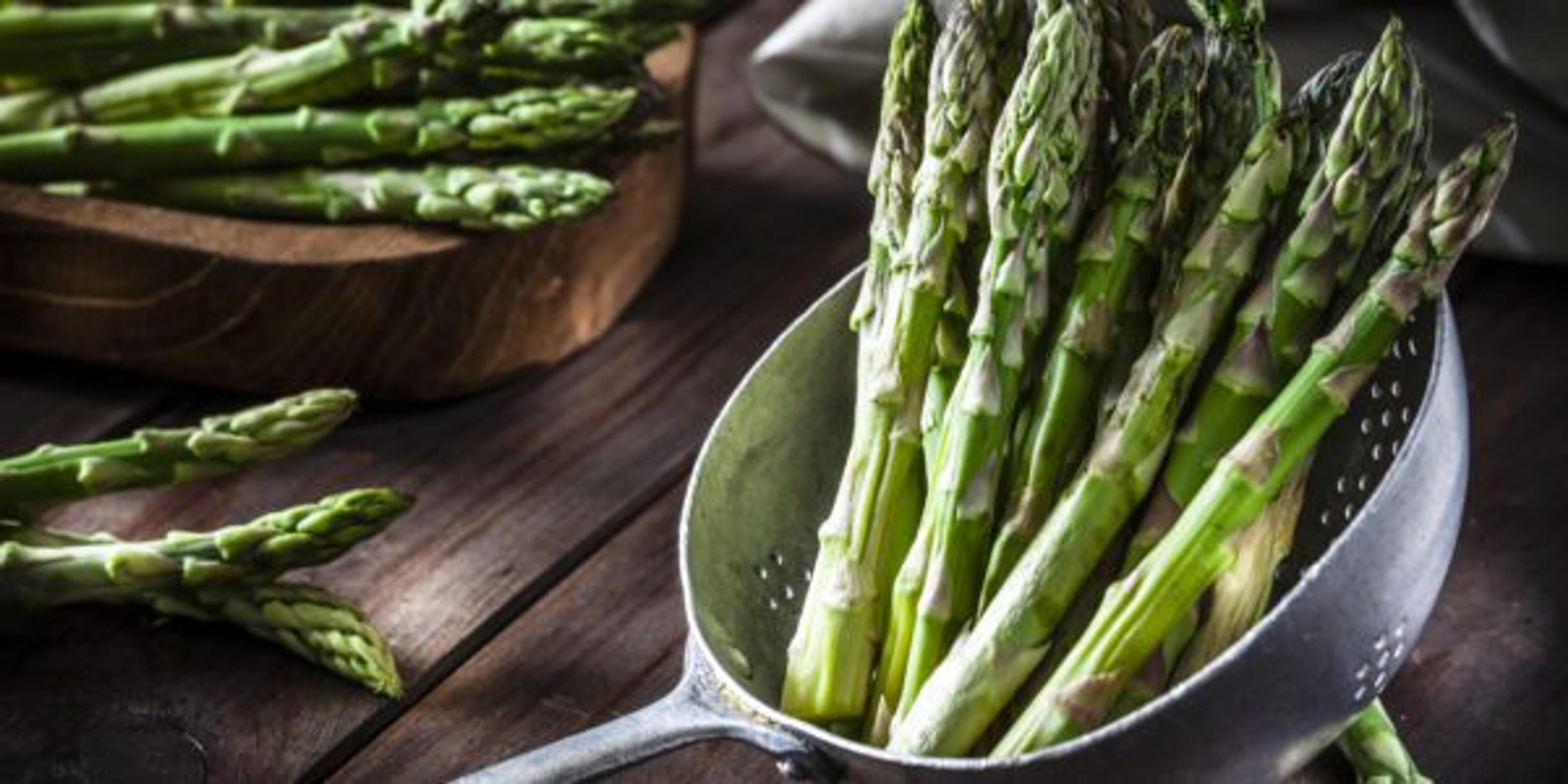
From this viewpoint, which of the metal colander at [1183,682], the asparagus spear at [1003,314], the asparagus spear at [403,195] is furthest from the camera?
the asparagus spear at [403,195]

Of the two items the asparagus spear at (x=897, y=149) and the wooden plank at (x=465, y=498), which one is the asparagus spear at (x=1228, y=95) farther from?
the wooden plank at (x=465, y=498)

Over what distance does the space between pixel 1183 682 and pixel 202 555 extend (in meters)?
0.60

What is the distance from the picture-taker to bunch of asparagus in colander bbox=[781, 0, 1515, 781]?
1140 mm

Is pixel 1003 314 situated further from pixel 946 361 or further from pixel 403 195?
pixel 403 195

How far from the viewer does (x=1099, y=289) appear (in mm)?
1228

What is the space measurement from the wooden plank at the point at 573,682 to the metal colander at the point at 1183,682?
98mm

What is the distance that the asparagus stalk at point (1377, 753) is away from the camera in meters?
1.22

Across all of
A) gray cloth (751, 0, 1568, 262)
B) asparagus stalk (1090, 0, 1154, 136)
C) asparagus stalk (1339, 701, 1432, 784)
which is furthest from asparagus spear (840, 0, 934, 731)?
gray cloth (751, 0, 1568, 262)

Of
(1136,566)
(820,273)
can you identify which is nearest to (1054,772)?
(1136,566)

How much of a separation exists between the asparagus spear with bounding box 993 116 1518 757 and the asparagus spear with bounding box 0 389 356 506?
517 millimetres

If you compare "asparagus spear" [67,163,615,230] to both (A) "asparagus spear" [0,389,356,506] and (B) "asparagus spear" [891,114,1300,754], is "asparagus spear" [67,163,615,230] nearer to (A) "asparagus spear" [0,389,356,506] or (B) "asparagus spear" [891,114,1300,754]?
(A) "asparagus spear" [0,389,356,506]

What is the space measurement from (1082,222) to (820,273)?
0.53 m

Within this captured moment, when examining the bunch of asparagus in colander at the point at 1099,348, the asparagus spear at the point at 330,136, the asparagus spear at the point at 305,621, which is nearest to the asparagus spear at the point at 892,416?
the bunch of asparagus in colander at the point at 1099,348

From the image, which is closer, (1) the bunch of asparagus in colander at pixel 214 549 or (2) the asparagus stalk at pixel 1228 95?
(2) the asparagus stalk at pixel 1228 95
